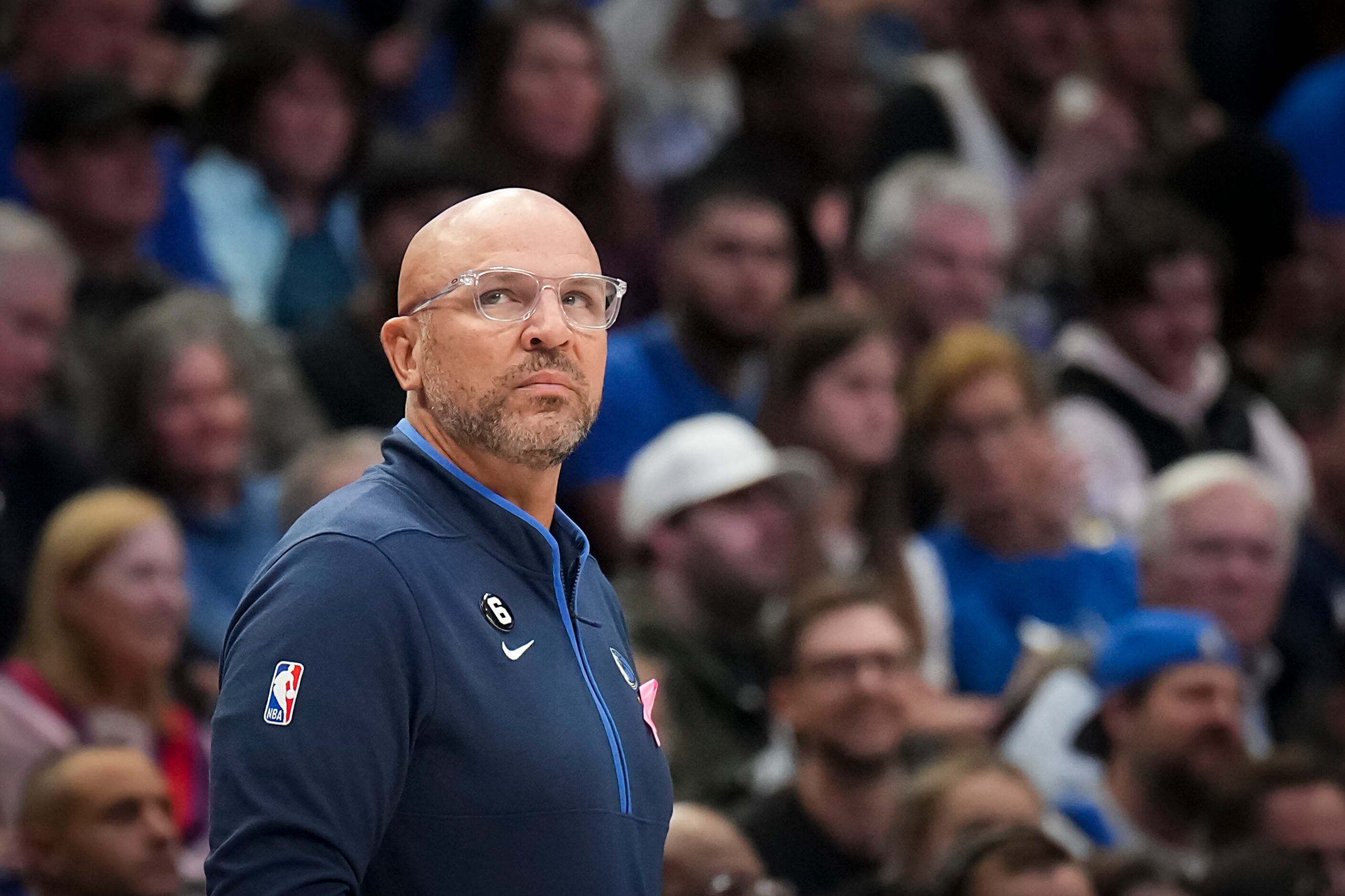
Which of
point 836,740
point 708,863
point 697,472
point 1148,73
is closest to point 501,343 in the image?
point 708,863

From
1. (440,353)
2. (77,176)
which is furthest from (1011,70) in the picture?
(440,353)

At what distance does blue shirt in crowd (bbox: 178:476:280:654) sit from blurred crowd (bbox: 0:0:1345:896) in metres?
0.01

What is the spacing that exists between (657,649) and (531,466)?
2719 mm

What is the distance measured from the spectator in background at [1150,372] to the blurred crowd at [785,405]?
1 cm

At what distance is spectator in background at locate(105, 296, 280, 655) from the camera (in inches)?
199

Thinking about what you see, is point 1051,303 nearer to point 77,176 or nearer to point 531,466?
point 77,176

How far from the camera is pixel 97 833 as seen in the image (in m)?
3.93

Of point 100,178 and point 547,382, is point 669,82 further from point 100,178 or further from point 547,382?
point 547,382

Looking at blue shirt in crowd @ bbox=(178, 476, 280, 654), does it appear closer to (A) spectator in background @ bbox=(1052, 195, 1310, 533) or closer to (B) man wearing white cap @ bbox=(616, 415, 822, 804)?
(B) man wearing white cap @ bbox=(616, 415, 822, 804)

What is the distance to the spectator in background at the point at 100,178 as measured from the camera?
566 centimetres

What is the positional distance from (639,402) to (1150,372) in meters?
1.74

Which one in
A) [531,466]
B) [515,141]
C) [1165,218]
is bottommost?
[1165,218]

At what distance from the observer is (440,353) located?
206 cm

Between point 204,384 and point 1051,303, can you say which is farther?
point 1051,303
